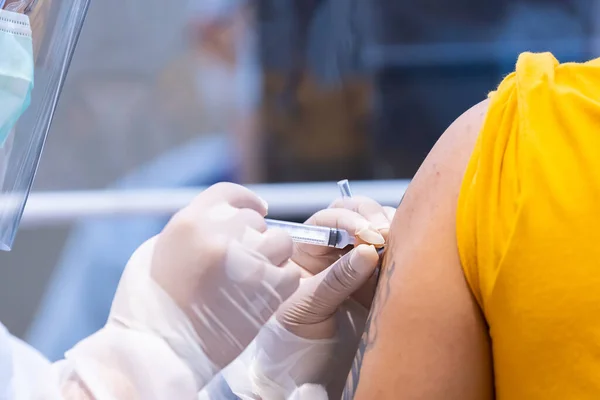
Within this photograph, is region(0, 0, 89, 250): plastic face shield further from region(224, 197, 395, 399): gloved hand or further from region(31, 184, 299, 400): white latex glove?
region(224, 197, 395, 399): gloved hand

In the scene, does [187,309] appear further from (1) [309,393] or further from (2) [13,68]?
(2) [13,68]

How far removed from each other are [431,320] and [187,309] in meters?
0.27

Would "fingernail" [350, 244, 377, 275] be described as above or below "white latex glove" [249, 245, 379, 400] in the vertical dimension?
above

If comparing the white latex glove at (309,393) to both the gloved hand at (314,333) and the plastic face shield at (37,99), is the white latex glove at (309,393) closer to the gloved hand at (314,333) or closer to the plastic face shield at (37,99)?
the gloved hand at (314,333)

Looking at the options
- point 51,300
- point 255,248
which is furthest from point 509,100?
point 51,300

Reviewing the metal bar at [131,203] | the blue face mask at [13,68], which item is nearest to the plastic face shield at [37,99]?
the blue face mask at [13,68]

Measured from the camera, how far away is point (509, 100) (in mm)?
650

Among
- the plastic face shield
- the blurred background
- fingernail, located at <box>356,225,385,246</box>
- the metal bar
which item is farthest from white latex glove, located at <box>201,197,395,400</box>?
the blurred background

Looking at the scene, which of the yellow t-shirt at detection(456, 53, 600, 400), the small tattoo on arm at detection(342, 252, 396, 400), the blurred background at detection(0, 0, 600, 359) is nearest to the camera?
the yellow t-shirt at detection(456, 53, 600, 400)

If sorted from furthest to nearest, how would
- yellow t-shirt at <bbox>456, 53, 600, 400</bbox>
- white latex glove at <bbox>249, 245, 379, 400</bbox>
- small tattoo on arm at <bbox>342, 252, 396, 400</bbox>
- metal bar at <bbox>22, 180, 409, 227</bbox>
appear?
metal bar at <bbox>22, 180, 409, 227</bbox>
white latex glove at <bbox>249, 245, 379, 400</bbox>
small tattoo on arm at <bbox>342, 252, 396, 400</bbox>
yellow t-shirt at <bbox>456, 53, 600, 400</bbox>

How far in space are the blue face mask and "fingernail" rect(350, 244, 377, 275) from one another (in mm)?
392

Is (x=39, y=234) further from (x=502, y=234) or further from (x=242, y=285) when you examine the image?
(x=502, y=234)

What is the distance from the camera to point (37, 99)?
29.7 inches

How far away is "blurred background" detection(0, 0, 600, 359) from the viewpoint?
11.2ft
